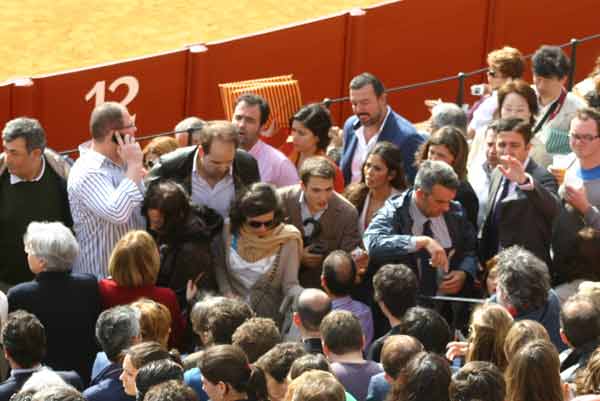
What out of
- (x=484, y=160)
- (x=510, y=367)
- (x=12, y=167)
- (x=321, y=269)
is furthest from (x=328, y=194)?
(x=510, y=367)

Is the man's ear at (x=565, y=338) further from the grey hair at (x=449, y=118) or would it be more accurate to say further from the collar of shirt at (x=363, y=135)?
the collar of shirt at (x=363, y=135)

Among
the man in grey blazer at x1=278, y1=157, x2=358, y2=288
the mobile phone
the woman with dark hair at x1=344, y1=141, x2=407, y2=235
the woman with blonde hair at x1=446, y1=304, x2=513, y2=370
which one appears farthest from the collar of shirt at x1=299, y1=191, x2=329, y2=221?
the woman with blonde hair at x1=446, y1=304, x2=513, y2=370

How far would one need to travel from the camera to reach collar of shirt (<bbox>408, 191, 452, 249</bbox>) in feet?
32.2

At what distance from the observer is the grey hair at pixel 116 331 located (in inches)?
320

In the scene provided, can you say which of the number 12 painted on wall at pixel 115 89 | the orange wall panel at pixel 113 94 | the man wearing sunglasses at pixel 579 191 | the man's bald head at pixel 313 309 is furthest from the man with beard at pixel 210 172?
the number 12 painted on wall at pixel 115 89

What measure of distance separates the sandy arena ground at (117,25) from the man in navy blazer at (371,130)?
8.10 m

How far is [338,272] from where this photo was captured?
9141 millimetres

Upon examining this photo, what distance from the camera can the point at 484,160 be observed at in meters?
10.9

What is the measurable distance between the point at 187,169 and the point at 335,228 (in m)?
1.15

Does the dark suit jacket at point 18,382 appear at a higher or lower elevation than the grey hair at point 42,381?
lower

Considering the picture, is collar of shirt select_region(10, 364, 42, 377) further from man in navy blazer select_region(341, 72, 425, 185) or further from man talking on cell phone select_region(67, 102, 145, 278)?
man in navy blazer select_region(341, 72, 425, 185)

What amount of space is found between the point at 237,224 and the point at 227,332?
5.52 ft

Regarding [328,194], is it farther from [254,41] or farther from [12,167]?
[254,41]

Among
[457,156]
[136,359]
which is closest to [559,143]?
[457,156]
